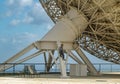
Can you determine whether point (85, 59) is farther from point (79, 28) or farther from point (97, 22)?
point (97, 22)

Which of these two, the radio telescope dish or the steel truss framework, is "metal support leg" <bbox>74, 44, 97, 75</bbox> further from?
the radio telescope dish

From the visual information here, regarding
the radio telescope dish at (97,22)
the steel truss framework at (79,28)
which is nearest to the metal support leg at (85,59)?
the steel truss framework at (79,28)

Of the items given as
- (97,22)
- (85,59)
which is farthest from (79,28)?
(85,59)

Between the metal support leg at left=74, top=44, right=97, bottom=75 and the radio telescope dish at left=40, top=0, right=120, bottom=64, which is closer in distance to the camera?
the radio telescope dish at left=40, top=0, right=120, bottom=64

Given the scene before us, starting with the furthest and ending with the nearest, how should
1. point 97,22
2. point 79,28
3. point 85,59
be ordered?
point 85,59 < point 79,28 < point 97,22

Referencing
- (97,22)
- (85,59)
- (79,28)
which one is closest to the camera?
(97,22)

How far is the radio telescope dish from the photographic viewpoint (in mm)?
33750

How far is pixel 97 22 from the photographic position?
115 ft

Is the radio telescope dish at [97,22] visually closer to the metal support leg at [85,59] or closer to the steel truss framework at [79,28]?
the steel truss framework at [79,28]

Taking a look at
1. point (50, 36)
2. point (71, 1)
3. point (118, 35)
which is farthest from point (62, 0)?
point (118, 35)

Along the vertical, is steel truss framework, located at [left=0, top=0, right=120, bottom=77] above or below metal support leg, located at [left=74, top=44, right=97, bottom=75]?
above

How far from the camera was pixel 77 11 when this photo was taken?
3575 cm

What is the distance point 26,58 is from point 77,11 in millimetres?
6219

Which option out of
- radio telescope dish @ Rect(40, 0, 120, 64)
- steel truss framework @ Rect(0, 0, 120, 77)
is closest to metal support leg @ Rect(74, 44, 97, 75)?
steel truss framework @ Rect(0, 0, 120, 77)
